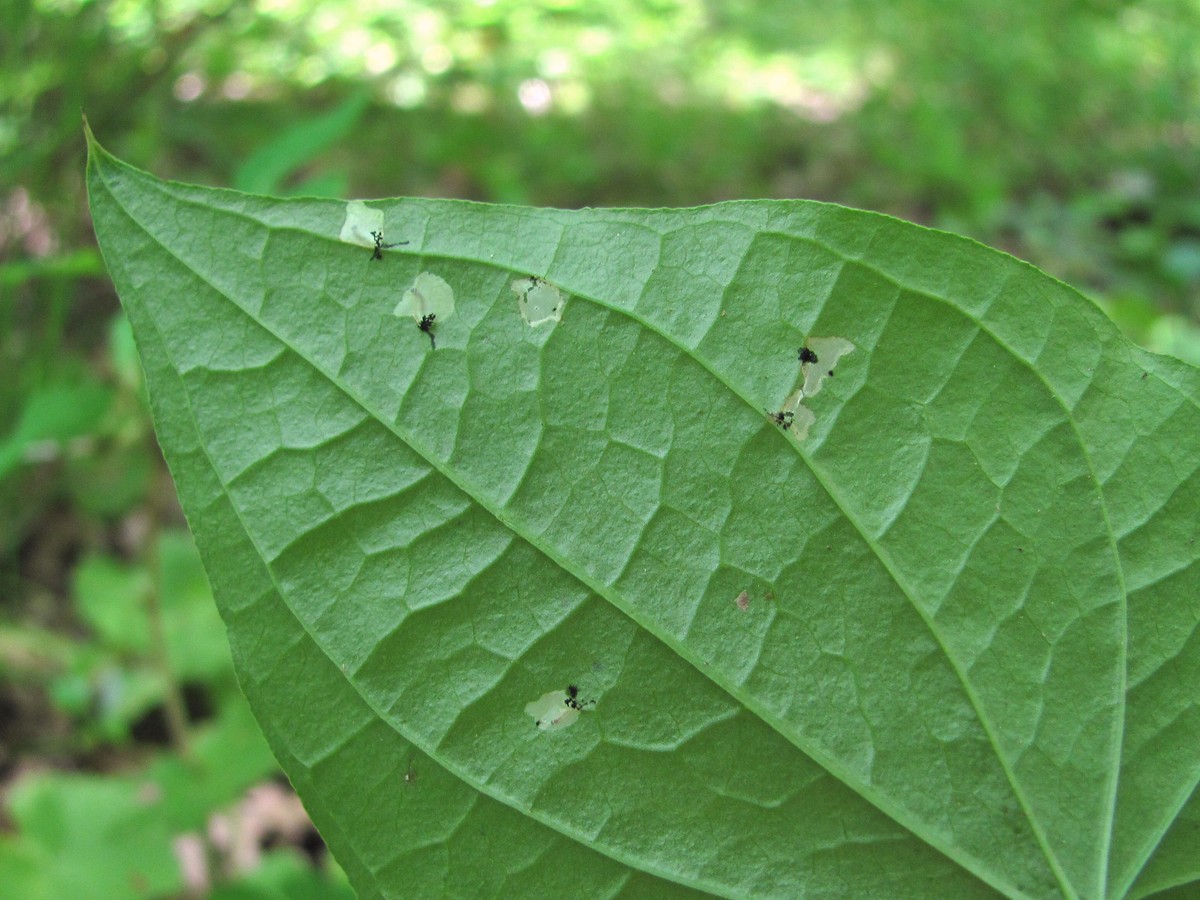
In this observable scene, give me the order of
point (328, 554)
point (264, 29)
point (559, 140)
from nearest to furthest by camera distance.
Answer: point (328, 554) < point (264, 29) < point (559, 140)

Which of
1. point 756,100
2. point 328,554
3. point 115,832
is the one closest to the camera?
point 328,554

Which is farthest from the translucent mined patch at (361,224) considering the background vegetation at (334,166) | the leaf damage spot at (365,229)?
the background vegetation at (334,166)

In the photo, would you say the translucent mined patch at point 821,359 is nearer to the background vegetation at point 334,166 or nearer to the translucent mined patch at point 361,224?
the translucent mined patch at point 361,224

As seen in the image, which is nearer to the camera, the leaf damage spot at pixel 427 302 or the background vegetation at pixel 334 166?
the leaf damage spot at pixel 427 302

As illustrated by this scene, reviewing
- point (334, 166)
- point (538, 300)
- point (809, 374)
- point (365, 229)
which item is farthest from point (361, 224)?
point (334, 166)

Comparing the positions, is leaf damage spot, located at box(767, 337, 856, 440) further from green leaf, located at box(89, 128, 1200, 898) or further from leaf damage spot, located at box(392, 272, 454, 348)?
leaf damage spot, located at box(392, 272, 454, 348)

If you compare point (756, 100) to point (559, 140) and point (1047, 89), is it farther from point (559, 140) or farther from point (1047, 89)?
point (1047, 89)

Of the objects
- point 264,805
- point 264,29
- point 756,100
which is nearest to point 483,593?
point 264,805
